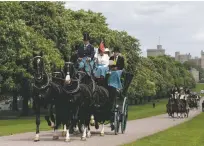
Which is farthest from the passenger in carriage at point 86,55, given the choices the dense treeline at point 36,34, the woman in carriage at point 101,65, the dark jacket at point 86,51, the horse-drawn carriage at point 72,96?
the dense treeline at point 36,34

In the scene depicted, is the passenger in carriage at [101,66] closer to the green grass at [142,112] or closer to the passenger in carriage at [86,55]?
the passenger in carriage at [86,55]

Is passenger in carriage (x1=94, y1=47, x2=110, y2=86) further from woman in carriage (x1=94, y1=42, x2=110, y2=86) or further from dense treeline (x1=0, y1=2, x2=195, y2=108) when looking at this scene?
dense treeline (x1=0, y1=2, x2=195, y2=108)

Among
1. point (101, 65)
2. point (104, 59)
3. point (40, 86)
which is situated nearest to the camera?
point (40, 86)

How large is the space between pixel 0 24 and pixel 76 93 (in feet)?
97.1

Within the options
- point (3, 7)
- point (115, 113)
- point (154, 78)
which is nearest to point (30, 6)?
point (3, 7)

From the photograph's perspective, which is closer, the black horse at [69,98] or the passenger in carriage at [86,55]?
the black horse at [69,98]

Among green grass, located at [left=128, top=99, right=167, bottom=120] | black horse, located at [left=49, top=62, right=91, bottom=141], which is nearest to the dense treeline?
green grass, located at [left=128, top=99, right=167, bottom=120]

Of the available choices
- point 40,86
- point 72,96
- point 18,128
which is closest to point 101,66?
point 72,96

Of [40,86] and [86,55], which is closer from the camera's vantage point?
[40,86]

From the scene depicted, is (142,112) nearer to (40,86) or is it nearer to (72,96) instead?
(72,96)

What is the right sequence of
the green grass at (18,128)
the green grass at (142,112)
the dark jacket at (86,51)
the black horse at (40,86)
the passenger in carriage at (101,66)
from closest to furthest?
the black horse at (40,86), the dark jacket at (86,51), the passenger in carriage at (101,66), the green grass at (18,128), the green grass at (142,112)

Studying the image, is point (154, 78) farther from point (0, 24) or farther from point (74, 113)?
point (74, 113)

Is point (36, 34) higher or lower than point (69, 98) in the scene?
higher

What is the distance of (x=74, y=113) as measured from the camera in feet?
63.5
